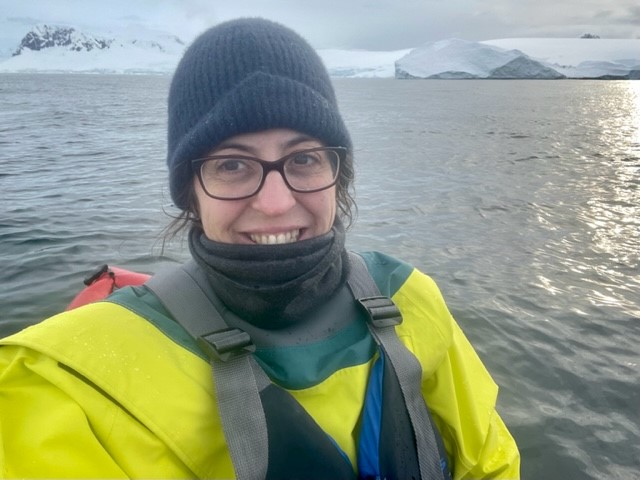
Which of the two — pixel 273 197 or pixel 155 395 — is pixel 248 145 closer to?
pixel 273 197

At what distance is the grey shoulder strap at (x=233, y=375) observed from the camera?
63.3 inches

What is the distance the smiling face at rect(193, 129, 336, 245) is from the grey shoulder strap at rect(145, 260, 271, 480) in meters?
0.26

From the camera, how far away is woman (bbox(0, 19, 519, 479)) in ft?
4.86

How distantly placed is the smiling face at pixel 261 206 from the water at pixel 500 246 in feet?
10.2

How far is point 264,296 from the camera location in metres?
1.88

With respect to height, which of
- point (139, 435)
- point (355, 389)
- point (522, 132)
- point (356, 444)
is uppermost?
point (139, 435)

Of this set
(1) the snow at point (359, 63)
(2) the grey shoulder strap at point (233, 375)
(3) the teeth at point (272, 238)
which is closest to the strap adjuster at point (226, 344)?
(2) the grey shoulder strap at point (233, 375)

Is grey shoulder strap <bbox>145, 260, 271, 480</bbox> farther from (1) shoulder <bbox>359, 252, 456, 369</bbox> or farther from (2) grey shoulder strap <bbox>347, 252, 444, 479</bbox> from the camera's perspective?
(1) shoulder <bbox>359, 252, 456, 369</bbox>

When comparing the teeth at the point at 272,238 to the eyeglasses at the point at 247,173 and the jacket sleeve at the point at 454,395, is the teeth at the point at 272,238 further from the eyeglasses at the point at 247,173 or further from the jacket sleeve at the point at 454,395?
the jacket sleeve at the point at 454,395

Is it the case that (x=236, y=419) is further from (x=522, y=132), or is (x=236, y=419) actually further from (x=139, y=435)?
(x=522, y=132)

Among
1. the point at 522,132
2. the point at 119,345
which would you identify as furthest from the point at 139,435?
the point at 522,132

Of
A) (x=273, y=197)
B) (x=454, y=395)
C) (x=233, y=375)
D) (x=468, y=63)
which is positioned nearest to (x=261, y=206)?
(x=273, y=197)

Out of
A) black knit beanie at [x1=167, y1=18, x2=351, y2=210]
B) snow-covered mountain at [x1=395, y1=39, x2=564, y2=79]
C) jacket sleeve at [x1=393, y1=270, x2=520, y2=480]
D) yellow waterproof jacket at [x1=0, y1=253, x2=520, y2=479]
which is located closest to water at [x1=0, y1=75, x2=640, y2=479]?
jacket sleeve at [x1=393, y1=270, x2=520, y2=480]

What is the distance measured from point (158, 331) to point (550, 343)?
4.73 meters
